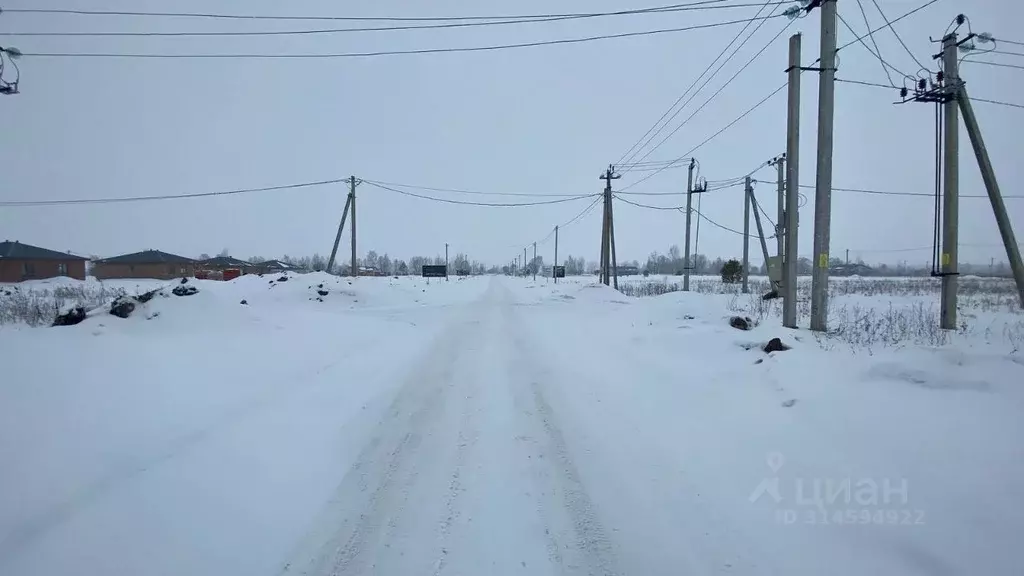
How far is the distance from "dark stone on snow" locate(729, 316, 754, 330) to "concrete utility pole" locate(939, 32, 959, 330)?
4152mm

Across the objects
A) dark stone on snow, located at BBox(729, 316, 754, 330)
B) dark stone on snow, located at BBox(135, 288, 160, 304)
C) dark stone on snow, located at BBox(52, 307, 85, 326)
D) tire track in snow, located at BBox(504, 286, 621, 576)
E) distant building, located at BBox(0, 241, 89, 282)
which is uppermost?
distant building, located at BBox(0, 241, 89, 282)

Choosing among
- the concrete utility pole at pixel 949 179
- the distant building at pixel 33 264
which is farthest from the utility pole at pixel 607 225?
the distant building at pixel 33 264

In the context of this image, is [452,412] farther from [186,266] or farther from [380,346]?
[186,266]

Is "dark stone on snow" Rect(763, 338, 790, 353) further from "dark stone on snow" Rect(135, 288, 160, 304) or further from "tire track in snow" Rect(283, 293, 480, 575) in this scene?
"dark stone on snow" Rect(135, 288, 160, 304)

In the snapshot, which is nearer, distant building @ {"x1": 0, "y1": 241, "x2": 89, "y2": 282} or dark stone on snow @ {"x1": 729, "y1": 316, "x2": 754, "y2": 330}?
dark stone on snow @ {"x1": 729, "y1": 316, "x2": 754, "y2": 330}

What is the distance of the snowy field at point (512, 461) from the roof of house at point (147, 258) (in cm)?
6487

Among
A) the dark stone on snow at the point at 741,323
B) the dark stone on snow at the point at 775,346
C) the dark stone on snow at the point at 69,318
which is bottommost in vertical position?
the dark stone on snow at the point at 775,346

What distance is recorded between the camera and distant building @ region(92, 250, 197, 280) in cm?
6150

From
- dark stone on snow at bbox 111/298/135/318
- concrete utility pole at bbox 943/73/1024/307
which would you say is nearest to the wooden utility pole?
concrete utility pole at bbox 943/73/1024/307

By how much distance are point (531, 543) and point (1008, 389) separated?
18.9ft

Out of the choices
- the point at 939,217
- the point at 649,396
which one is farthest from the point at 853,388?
the point at 939,217

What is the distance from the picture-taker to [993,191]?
10.8m

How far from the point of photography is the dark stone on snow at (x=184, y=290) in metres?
11.7

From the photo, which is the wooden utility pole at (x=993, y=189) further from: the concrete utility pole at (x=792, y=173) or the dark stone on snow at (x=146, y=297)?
the dark stone on snow at (x=146, y=297)
